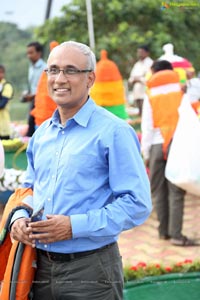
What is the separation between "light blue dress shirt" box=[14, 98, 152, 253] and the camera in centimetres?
234

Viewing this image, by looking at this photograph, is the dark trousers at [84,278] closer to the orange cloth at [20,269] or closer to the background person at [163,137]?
the orange cloth at [20,269]

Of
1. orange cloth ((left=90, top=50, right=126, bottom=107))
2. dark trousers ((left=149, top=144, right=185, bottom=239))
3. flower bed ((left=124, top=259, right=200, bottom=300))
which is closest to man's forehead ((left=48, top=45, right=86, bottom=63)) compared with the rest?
flower bed ((left=124, top=259, right=200, bottom=300))

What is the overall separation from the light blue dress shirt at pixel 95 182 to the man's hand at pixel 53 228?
0.03 m

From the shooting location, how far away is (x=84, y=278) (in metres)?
2.42

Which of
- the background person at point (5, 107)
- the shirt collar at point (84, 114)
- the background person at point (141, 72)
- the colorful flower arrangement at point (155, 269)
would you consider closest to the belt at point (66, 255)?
the shirt collar at point (84, 114)

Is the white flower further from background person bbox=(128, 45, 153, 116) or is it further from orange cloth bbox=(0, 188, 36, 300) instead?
background person bbox=(128, 45, 153, 116)

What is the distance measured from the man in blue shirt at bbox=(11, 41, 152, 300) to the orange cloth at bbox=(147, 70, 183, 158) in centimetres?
300

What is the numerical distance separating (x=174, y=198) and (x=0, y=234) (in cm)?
321

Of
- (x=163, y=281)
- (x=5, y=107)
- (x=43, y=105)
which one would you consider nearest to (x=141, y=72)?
(x=5, y=107)

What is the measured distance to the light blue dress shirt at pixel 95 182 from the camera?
2344mm

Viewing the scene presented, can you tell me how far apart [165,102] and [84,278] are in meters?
3.23

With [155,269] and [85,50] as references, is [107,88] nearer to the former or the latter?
[155,269]

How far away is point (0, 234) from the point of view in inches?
104

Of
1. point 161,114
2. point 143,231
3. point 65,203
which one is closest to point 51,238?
point 65,203
